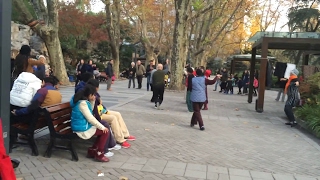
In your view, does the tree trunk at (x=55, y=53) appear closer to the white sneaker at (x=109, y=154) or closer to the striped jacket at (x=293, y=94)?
the striped jacket at (x=293, y=94)

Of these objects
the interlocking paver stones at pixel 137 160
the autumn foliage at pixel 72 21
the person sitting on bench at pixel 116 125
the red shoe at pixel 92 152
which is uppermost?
the autumn foliage at pixel 72 21

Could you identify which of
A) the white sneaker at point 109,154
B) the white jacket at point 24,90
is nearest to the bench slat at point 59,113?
the white jacket at point 24,90

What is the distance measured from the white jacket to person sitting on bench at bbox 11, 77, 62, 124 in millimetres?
103

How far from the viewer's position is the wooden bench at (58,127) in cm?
532

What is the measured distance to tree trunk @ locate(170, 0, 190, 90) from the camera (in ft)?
62.3

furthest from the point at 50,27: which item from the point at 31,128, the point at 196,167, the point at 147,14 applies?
the point at 147,14

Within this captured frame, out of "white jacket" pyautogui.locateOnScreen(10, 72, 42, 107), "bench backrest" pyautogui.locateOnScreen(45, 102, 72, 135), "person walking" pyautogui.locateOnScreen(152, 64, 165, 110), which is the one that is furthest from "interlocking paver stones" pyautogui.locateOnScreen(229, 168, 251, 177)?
"person walking" pyautogui.locateOnScreen(152, 64, 165, 110)

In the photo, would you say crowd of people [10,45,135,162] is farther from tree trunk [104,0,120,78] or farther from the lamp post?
tree trunk [104,0,120,78]

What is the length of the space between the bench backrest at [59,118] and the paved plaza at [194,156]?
17.1 inches

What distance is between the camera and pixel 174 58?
1984 cm

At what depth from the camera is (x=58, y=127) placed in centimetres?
553

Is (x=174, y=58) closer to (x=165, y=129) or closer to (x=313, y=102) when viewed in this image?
(x=313, y=102)

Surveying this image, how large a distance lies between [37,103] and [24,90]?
0.35 meters

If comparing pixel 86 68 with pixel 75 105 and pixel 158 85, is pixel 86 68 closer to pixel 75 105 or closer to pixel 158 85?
pixel 158 85
